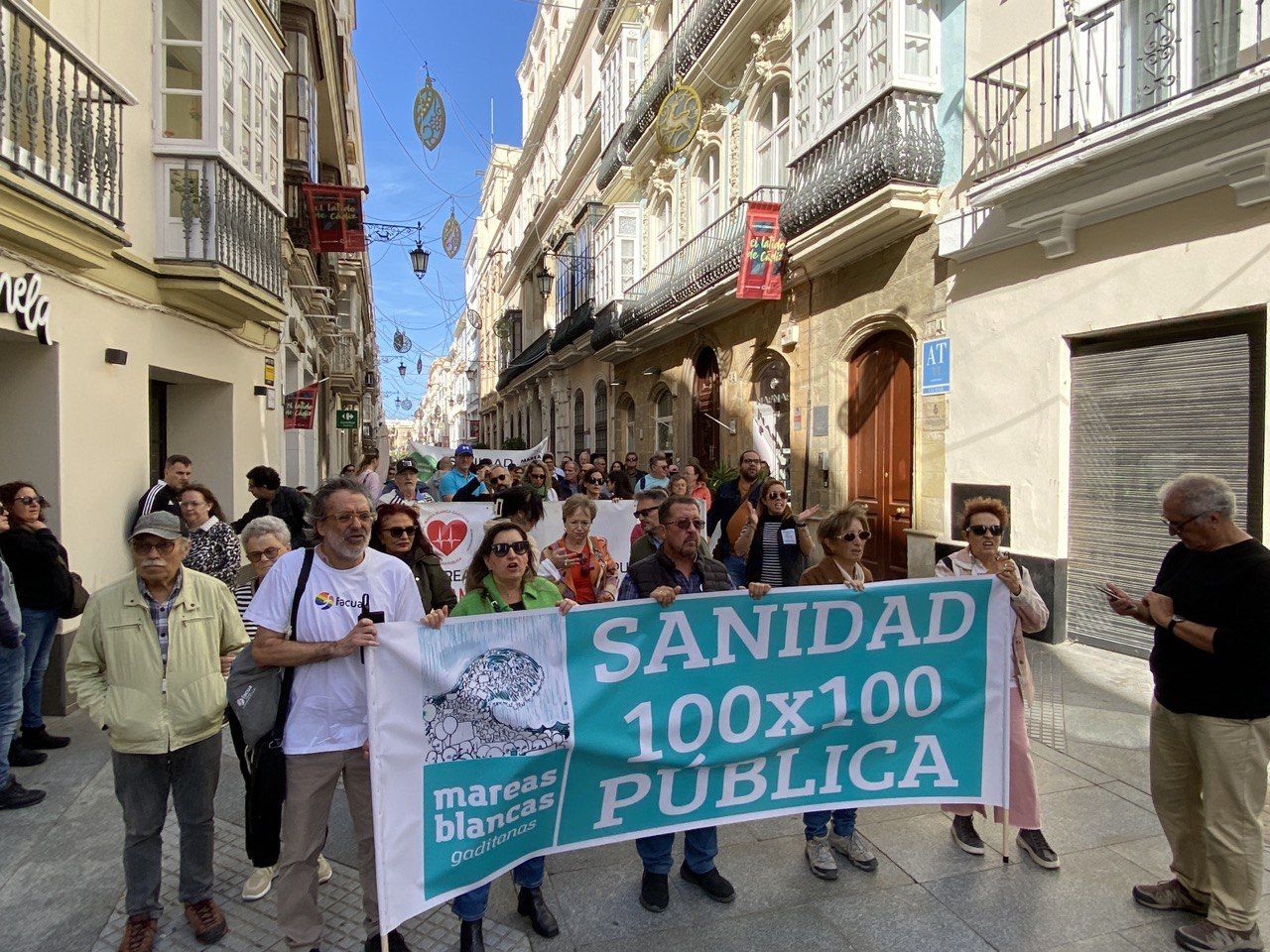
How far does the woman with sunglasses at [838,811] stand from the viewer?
340 cm

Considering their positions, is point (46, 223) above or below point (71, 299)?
above

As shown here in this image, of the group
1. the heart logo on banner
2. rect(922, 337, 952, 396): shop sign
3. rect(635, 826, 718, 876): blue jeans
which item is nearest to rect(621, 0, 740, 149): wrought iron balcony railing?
rect(922, 337, 952, 396): shop sign

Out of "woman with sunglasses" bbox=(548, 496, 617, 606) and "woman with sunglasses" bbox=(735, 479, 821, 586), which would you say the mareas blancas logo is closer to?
"woman with sunglasses" bbox=(548, 496, 617, 606)

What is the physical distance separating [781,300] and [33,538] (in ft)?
34.7

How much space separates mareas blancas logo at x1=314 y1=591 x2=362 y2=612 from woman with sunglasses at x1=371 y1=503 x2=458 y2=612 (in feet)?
3.71

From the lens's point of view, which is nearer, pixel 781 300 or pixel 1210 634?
pixel 1210 634

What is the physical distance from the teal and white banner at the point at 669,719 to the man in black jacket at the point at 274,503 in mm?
3550

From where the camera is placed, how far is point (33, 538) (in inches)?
177

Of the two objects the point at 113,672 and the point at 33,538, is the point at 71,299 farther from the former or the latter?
the point at 113,672

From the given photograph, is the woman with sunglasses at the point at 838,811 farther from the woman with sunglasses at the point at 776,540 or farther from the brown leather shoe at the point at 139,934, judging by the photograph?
the brown leather shoe at the point at 139,934

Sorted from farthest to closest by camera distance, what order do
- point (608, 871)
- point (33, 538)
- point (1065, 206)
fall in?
1. point (1065, 206)
2. point (33, 538)
3. point (608, 871)

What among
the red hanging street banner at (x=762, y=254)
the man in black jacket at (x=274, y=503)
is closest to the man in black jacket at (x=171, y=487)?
the man in black jacket at (x=274, y=503)

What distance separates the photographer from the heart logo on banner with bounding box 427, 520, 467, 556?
770 centimetres

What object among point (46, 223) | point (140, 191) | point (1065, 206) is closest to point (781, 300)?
point (1065, 206)
